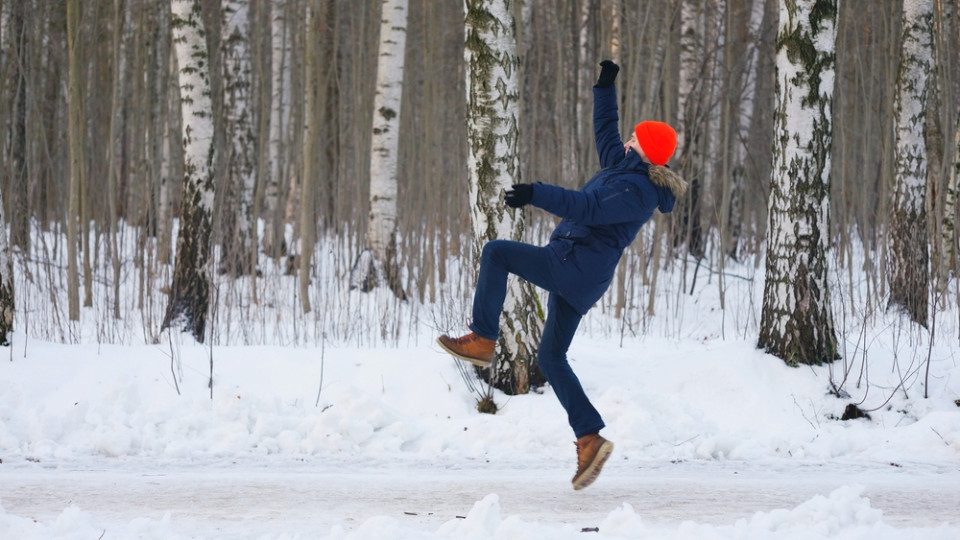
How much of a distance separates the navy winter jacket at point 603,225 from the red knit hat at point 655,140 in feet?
0.19

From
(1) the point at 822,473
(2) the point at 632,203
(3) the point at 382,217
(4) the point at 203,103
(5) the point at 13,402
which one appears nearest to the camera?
(2) the point at 632,203

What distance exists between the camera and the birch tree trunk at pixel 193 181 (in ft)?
33.9

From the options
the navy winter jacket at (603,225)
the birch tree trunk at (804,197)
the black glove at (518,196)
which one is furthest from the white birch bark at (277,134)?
the black glove at (518,196)

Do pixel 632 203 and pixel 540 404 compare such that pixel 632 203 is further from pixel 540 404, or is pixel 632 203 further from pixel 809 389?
pixel 809 389

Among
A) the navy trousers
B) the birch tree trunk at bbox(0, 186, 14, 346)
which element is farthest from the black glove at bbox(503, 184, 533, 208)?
the birch tree trunk at bbox(0, 186, 14, 346)

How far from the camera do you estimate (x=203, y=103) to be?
418 inches

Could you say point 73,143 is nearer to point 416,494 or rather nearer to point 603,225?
point 416,494

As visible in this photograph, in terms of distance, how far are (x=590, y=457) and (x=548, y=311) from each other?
2.71 feet

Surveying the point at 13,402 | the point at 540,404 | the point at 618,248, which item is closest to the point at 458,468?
the point at 540,404

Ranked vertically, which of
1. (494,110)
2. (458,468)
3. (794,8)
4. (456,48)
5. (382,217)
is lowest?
(458,468)

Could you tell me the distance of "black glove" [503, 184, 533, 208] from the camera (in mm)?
4258

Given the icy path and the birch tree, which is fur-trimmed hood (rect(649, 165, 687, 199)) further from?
the birch tree

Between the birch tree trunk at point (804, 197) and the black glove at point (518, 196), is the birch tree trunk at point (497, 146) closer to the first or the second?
the birch tree trunk at point (804, 197)

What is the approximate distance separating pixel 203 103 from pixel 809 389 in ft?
24.1
